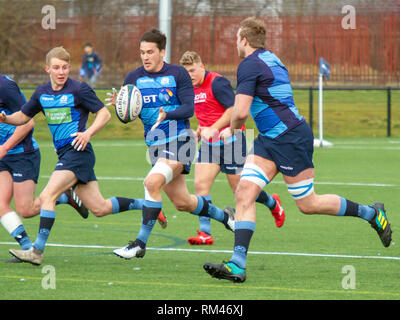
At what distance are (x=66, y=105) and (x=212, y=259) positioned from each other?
2.11 meters

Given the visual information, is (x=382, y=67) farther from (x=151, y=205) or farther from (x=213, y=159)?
(x=151, y=205)

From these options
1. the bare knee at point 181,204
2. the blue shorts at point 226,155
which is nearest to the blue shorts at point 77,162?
the bare knee at point 181,204

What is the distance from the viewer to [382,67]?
31.9 m

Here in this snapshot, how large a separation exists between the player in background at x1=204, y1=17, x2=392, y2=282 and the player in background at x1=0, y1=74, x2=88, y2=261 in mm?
2252

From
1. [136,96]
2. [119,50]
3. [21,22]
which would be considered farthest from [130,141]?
[136,96]

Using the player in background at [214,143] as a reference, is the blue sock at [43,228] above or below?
below

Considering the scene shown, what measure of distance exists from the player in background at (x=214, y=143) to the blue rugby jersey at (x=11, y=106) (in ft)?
7.09

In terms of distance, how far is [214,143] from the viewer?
10227mm

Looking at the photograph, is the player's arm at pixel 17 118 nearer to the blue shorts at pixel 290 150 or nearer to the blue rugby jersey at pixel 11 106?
the blue rugby jersey at pixel 11 106

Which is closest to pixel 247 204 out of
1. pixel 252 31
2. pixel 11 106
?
pixel 252 31

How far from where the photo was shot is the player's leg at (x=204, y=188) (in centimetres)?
955

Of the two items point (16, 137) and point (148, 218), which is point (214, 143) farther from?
point (16, 137)

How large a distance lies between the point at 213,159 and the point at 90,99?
7.77ft

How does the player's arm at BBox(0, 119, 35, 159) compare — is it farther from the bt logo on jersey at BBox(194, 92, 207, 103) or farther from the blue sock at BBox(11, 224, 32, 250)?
the bt logo on jersey at BBox(194, 92, 207, 103)
